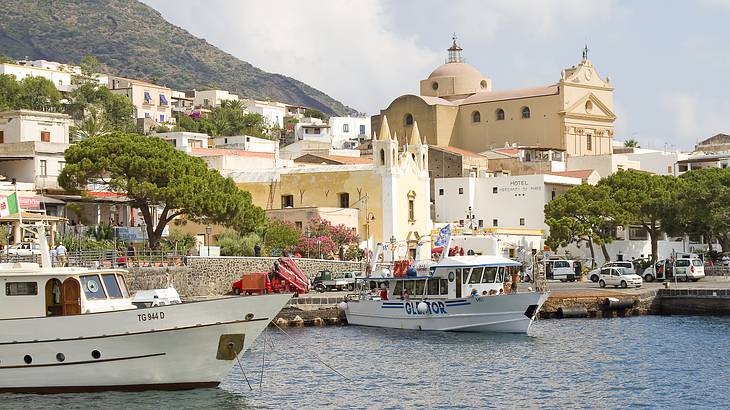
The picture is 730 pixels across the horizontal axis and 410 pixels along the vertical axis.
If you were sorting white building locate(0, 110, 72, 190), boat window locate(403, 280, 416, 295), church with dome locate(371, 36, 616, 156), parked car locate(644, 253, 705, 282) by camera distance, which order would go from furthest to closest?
church with dome locate(371, 36, 616, 156)
white building locate(0, 110, 72, 190)
parked car locate(644, 253, 705, 282)
boat window locate(403, 280, 416, 295)

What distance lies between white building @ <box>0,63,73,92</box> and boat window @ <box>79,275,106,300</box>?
10352cm

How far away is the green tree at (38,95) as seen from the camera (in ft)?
375

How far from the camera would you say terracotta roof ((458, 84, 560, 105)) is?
10082 centimetres

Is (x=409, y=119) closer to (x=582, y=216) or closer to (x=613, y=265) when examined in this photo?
(x=582, y=216)

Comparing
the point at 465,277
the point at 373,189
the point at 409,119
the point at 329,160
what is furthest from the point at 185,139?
the point at 465,277

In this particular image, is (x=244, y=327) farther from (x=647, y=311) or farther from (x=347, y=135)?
(x=347, y=135)

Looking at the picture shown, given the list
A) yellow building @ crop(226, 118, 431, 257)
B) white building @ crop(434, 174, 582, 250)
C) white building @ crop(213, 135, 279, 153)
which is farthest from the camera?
white building @ crop(213, 135, 279, 153)

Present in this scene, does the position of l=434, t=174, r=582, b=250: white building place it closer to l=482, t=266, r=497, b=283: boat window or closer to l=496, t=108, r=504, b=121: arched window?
l=496, t=108, r=504, b=121: arched window

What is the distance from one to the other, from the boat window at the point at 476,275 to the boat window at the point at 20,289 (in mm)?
20789

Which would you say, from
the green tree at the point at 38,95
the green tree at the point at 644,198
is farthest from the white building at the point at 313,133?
the green tree at the point at 644,198

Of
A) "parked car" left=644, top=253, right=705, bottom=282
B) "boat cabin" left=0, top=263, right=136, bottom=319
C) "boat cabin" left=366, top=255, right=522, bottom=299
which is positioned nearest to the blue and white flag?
"boat cabin" left=366, top=255, right=522, bottom=299

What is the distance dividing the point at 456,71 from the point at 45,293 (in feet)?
274

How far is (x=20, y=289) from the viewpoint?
2994cm

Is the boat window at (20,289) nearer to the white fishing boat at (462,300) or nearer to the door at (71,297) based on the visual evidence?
the door at (71,297)
